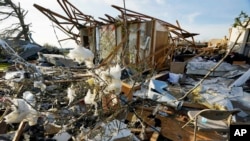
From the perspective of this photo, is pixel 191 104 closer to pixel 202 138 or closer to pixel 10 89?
pixel 202 138

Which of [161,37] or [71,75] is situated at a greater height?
[161,37]

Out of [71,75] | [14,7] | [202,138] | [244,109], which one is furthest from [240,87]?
[14,7]

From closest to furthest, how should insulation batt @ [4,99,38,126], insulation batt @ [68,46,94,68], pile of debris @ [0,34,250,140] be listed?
insulation batt @ [4,99,38,126] → insulation batt @ [68,46,94,68] → pile of debris @ [0,34,250,140]

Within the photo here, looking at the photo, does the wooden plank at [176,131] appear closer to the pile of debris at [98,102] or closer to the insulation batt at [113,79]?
the pile of debris at [98,102]

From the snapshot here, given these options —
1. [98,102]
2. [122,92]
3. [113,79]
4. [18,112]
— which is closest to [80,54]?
[113,79]

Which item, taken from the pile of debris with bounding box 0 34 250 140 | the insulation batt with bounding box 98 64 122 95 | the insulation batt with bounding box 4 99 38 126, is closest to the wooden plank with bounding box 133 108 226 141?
the pile of debris with bounding box 0 34 250 140

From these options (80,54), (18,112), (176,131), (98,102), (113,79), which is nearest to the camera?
(18,112)

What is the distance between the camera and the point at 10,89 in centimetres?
309

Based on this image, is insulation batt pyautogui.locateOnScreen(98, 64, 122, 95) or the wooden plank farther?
the wooden plank

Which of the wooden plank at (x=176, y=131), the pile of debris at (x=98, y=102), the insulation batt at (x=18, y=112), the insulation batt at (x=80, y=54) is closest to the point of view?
the insulation batt at (x=18, y=112)

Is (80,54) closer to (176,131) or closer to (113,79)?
(113,79)

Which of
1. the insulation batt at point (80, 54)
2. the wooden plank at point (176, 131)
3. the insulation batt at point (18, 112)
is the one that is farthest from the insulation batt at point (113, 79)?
the wooden plank at point (176, 131)

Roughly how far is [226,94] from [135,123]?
7.25 ft

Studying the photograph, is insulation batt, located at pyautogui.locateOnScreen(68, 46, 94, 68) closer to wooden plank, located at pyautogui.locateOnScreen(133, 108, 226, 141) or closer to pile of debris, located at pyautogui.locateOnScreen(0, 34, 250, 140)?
pile of debris, located at pyautogui.locateOnScreen(0, 34, 250, 140)
